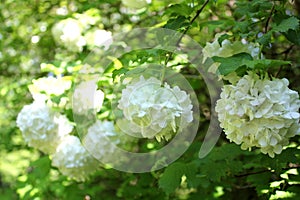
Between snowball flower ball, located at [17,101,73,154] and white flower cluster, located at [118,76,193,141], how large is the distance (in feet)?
3.40

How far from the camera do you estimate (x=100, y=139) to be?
8.03 feet

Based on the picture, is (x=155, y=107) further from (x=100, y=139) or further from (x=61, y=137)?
(x=61, y=137)

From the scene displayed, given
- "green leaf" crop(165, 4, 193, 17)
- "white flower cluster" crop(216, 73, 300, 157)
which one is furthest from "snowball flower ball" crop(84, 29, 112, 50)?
"white flower cluster" crop(216, 73, 300, 157)

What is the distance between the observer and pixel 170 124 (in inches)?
54.1

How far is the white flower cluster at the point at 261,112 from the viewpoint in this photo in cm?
130

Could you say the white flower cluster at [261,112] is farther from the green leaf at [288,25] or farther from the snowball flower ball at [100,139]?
the snowball flower ball at [100,139]

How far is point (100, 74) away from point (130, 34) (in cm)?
43

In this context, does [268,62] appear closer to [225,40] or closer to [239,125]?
[239,125]

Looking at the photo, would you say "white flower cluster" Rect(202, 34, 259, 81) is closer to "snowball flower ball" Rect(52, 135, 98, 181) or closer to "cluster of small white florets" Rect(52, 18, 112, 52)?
"snowball flower ball" Rect(52, 135, 98, 181)

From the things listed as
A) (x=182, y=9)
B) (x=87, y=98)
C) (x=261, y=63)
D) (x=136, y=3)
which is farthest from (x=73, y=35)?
(x=261, y=63)

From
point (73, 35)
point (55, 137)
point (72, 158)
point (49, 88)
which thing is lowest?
point (72, 158)

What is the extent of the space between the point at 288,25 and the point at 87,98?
1.23 meters

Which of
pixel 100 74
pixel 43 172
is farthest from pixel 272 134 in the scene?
pixel 43 172

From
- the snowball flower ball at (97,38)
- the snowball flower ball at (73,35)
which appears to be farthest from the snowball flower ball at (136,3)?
the snowball flower ball at (73,35)
